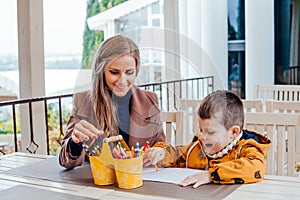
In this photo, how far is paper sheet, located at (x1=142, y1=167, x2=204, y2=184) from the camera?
1185 mm

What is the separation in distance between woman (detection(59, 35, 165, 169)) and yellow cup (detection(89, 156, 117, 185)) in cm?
7

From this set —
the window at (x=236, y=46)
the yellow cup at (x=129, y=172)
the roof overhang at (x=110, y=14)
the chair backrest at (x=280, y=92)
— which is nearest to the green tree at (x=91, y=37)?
the roof overhang at (x=110, y=14)

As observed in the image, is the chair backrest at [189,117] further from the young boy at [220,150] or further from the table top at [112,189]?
the table top at [112,189]

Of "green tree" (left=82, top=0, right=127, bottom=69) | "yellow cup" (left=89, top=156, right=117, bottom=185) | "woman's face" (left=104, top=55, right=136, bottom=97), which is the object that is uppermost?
"green tree" (left=82, top=0, right=127, bottom=69)

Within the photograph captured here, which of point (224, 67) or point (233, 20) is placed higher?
point (233, 20)

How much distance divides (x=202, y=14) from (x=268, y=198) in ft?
11.3

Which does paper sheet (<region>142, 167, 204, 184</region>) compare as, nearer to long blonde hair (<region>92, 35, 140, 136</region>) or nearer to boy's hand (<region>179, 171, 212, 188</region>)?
boy's hand (<region>179, 171, 212, 188</region>)

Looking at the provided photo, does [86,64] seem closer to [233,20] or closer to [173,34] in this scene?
[173,34]

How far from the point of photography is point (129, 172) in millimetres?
1114

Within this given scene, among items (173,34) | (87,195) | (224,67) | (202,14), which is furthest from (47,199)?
(224,67)

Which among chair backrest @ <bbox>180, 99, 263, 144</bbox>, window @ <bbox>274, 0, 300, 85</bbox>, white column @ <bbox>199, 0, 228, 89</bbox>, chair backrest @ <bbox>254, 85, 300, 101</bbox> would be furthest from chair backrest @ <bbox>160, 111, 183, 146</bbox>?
window @ <bbox>274, 0, 300, 85</bbox>

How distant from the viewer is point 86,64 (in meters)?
1.17

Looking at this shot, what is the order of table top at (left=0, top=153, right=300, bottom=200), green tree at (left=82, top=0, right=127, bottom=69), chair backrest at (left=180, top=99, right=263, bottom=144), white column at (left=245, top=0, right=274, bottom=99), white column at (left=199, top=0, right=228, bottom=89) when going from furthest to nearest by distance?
white column at (left=245, top=0, right=274, bottom=99) < white column at (left=199, top=0, right=228, bottom=89) < chair backrest at (left=180, top=99, right=263, bottom=144) < green tree at (left=82, top=0, right=127, bottom=69) < table top at (left=0, top=153, right=300, bottom=200)

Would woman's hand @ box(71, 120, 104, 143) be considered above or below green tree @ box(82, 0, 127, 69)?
below
